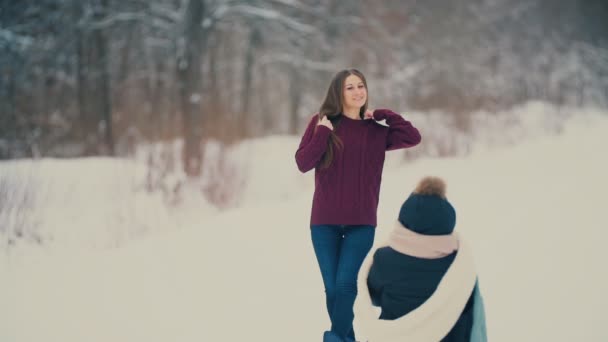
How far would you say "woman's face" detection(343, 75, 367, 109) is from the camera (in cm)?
310

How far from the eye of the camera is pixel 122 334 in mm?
3820

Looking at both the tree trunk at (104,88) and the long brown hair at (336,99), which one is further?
the tree trunk at (104,88)

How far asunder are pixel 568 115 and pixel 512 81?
7672 millimetres

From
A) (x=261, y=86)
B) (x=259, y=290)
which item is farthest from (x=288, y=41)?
(x=259, y=290)

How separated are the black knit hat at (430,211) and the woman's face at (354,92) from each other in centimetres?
84

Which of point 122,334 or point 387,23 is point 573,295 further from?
Answer: point 387,23

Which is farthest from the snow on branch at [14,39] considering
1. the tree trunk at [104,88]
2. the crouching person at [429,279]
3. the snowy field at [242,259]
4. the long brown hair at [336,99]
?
the crouching person at [429,279]

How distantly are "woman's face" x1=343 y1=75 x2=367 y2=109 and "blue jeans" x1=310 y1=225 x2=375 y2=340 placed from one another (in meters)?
0.71

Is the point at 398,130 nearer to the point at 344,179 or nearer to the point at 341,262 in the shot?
the point at 344,179

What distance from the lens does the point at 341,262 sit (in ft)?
10.1

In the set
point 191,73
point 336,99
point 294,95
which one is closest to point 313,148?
point 336,99

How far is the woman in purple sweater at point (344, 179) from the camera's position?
9.99 ft

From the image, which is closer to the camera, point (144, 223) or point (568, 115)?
point (144, 223)

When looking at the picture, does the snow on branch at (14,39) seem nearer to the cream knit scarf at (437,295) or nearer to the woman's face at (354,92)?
the woman's face at (354,92)
